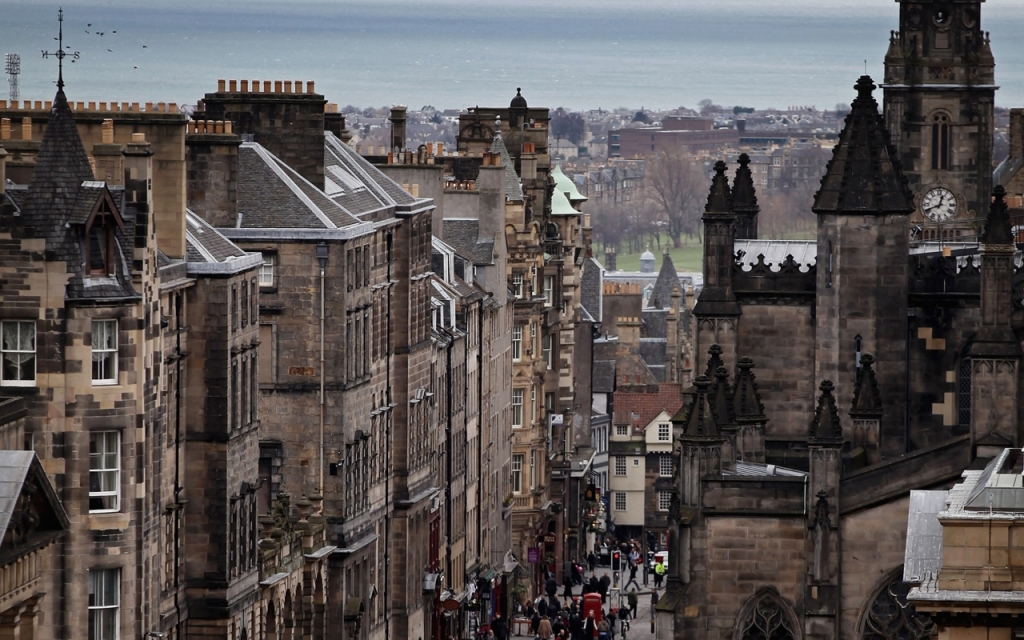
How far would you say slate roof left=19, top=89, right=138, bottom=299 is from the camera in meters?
58.8

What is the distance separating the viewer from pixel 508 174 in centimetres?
11962

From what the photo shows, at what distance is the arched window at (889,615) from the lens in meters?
68.2

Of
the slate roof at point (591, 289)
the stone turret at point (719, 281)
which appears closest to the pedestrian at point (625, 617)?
the stone turret at point (719, 281)

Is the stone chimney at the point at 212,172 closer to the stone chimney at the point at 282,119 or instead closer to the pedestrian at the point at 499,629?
the stone chimney at the point at 282,119

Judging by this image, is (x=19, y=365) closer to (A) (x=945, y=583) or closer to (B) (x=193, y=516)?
(B) (x=193, y=516)

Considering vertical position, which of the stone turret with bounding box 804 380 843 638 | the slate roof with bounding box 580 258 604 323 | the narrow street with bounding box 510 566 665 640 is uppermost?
the slate roof with bounding box 580 258 604 323

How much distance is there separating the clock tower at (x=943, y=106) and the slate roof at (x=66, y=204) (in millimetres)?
44170

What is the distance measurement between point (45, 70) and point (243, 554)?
4620cm

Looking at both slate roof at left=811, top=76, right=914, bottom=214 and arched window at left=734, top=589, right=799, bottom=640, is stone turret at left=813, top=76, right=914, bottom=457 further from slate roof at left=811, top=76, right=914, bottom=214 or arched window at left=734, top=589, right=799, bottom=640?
arched window at left=734, top=589, right=799, bottom=640

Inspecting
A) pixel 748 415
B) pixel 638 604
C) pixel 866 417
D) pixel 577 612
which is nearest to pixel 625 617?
pixel 577 612

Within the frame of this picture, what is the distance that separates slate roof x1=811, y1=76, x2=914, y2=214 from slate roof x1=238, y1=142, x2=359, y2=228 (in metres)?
12.0

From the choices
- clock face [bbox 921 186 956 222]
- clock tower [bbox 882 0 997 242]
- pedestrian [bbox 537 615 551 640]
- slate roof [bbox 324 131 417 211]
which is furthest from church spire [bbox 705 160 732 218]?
pedestrian [bbox 537 615 551 640]

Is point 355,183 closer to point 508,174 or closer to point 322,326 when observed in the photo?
point 322,326

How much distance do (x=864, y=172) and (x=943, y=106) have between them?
23039mm
